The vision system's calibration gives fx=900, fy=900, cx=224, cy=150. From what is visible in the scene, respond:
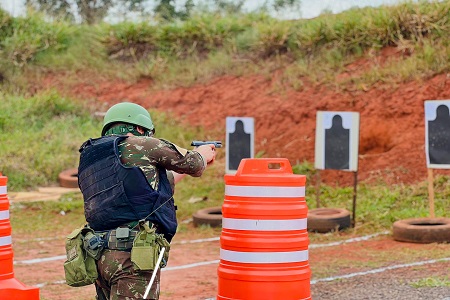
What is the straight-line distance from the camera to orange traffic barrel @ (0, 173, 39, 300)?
23.7ft

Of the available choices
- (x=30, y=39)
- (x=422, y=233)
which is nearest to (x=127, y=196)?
(x=422, y=233)

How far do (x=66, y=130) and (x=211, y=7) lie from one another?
271 inches

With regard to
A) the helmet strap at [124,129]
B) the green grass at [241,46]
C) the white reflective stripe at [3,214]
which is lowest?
the white reflective stripe at [3,214]

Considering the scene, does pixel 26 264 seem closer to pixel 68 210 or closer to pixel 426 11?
pixel 68 210

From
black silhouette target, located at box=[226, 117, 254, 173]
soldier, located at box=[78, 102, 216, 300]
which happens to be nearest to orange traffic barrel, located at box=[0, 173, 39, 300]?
soldier, located at box=[78, 102, 216, 300]

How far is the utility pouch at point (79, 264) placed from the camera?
541 cm

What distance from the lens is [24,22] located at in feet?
82.0

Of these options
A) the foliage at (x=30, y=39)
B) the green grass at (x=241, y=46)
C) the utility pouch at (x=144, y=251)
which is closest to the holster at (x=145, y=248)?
the utility pouch at (x=144, y=251)

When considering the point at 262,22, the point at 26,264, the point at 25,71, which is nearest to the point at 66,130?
the point at 25,71

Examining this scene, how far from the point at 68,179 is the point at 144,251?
1268cm

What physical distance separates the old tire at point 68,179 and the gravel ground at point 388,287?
932 cm

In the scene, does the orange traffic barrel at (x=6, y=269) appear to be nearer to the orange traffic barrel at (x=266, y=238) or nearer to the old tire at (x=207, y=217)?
the orange traffic barrel at (x=266, y=238)

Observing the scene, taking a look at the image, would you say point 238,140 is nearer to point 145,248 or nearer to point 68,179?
point 68,179

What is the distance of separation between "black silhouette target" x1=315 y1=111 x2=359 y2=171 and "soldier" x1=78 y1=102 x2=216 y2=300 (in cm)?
884
